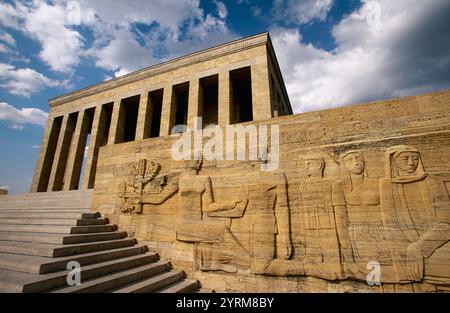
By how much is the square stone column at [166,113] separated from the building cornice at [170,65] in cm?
171

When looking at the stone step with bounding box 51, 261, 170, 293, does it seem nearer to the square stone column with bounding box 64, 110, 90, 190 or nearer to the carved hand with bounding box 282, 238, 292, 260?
the carved hand with bounding box 282, 238, 292, 260

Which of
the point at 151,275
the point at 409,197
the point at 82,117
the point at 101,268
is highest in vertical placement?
the point at 82,117

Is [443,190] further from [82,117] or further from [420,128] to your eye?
[82,117]

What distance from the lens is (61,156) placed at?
16922 millimetres

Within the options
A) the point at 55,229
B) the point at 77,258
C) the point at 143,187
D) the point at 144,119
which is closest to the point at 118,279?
the point at 77,258

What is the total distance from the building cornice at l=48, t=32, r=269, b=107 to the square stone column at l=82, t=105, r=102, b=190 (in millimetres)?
2071

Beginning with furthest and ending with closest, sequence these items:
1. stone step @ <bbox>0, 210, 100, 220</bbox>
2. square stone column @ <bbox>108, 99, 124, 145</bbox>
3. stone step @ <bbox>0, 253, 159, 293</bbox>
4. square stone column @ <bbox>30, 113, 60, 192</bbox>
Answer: square stone column @ <bbox>30, 113, 60, 192</bbox>, square stone column @ <bbox>108, 99, 124, 145</bbox>, stone step @ <bbox>0, 210, 100, 220</bbox>, stone step @ <bbox>0, 253, 159, 293</bbox>

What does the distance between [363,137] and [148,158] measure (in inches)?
212

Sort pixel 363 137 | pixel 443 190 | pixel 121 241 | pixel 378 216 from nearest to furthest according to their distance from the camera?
1. pixel 443 190
2. pixel 378 216
3. pixel 363 137
4. pixel 121 241

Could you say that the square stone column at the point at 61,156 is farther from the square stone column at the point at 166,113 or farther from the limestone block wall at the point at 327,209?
the limestone block wall at the point at 327,209

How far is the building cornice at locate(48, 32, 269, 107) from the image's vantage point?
12.6m

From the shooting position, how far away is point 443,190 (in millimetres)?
3561

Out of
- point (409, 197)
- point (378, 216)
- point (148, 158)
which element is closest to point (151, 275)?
point (148, 158)

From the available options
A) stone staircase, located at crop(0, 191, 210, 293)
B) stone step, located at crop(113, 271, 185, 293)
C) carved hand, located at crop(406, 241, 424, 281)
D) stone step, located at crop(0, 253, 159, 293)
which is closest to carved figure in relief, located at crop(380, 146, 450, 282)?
carved hand, located at crop(406, 241, 424, 281)
